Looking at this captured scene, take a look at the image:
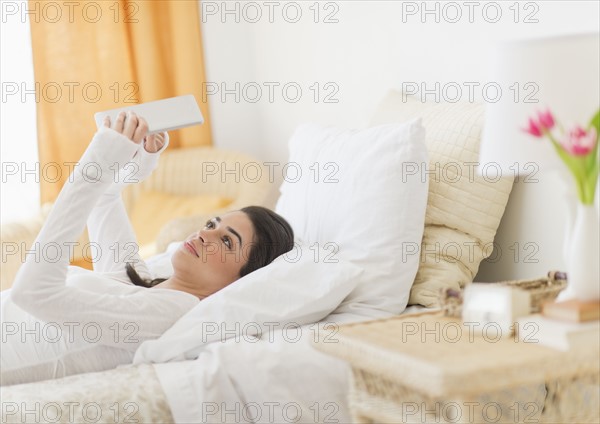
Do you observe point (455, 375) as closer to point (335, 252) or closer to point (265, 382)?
point (265, 382)

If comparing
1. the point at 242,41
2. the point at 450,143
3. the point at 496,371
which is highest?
the point at 242,41

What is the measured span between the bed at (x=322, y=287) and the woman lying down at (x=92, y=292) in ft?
0.25

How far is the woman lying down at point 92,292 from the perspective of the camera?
5.75ft

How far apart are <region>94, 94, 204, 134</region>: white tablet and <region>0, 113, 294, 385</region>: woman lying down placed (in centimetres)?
7

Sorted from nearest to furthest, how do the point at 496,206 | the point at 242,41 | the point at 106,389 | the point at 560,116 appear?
the point at 560,116 < the point at 106,389 < the point at 496,206 < the point at 242,41

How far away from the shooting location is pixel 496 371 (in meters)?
1.32

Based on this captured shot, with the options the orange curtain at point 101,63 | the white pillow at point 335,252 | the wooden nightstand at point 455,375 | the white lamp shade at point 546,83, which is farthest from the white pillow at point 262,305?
the orange curtain at point 101,63

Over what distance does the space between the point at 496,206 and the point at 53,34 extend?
6.52 ft

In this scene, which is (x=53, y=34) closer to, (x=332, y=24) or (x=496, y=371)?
(x=332, y=24)

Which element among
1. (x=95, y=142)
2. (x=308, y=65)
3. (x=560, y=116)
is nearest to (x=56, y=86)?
(x=308, y=65)

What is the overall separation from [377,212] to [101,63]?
6.04ft

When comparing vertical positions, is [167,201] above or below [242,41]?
below

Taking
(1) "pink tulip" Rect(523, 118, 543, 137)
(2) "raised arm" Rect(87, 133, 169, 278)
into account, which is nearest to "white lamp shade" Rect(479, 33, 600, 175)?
(1) "pink tulip" Rect(523, 118, 543, 137)

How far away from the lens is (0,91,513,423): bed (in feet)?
5.38
